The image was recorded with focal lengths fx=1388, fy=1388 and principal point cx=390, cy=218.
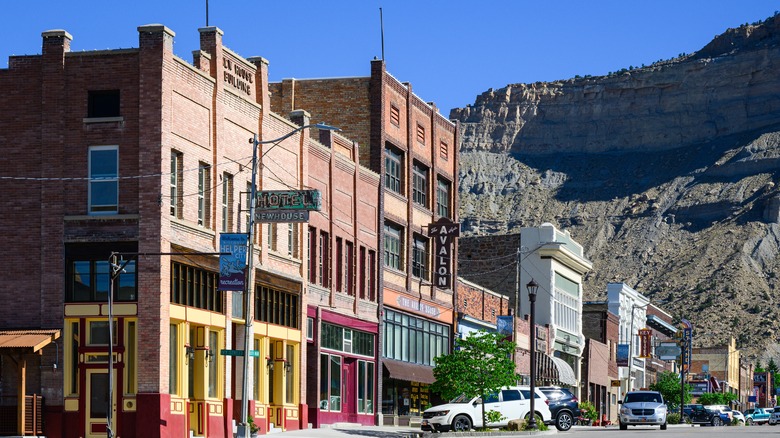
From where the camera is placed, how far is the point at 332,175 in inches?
2112

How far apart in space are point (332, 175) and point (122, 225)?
51.0 ft

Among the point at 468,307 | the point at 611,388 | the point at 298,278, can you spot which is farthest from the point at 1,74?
the point at 611,388

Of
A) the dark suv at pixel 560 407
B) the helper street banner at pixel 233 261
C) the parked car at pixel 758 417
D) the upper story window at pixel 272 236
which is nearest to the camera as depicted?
the helper street banner at pixel 233 261

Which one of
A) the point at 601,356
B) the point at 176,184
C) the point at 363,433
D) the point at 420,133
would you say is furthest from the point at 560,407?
the point at 601,356

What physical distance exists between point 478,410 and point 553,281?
113 feet

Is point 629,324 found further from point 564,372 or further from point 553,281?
point 553,281

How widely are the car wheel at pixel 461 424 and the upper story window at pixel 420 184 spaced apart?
53.3 feet

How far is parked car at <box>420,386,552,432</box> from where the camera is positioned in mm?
50844

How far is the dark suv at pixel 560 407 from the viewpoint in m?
56.6

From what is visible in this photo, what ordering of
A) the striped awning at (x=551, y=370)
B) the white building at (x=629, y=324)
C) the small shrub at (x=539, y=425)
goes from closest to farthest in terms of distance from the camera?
the small shrub at (x=539, y=425), the striped awning at (x=551, y=370), the white building at (x=629, y=324)

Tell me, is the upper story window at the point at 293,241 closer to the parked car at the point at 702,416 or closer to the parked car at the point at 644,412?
the parked car at the point at 644,412

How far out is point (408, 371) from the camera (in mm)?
62969

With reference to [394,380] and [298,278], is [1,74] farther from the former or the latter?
[394,380]

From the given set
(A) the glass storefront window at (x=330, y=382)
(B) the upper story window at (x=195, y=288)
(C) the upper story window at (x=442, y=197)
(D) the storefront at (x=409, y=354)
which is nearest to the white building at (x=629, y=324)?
(C) the upper story window at (x=442, y=197)
